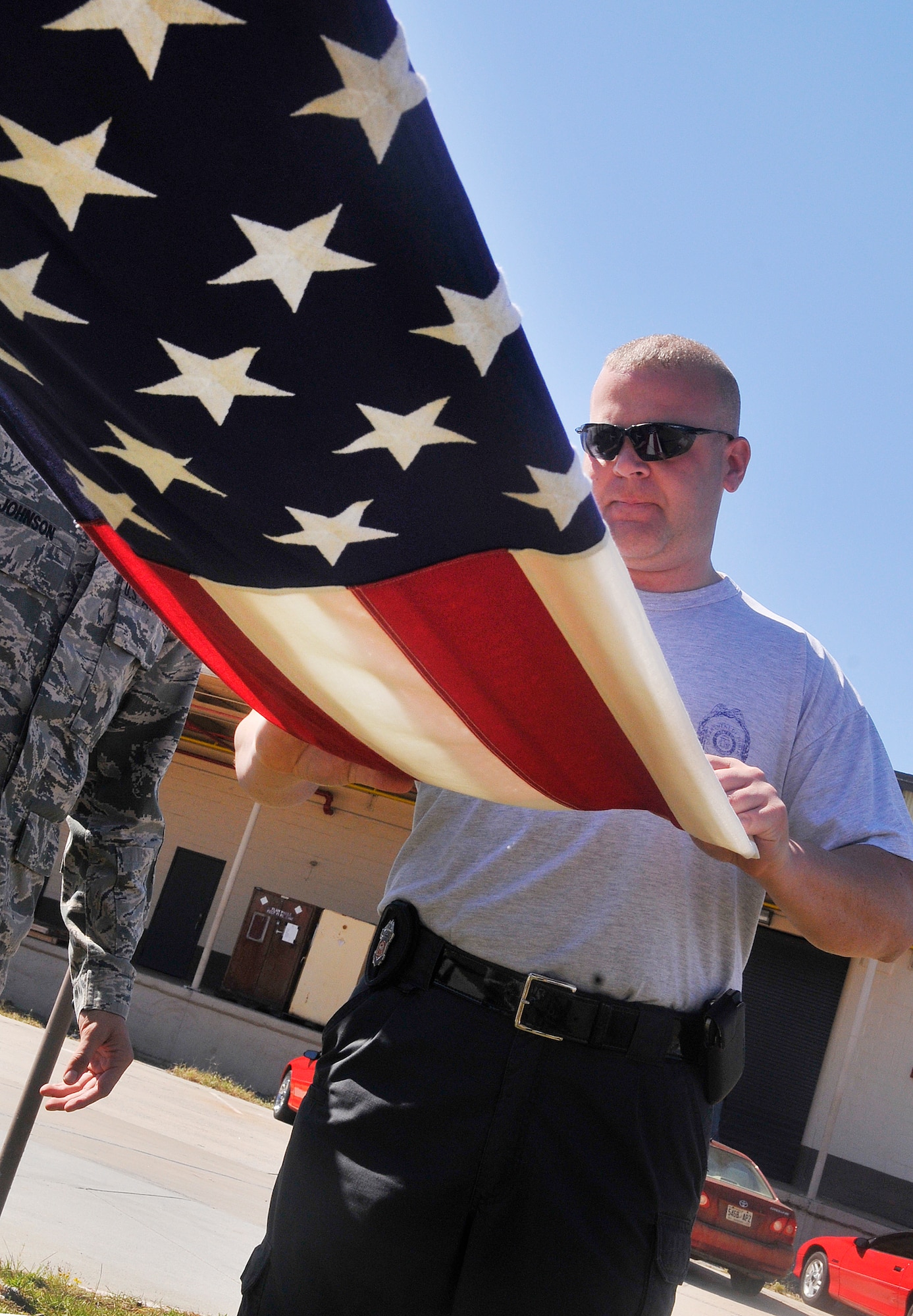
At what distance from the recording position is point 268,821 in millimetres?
19312

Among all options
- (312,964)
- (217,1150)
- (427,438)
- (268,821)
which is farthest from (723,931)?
(268,821)

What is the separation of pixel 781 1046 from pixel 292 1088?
29.4ft

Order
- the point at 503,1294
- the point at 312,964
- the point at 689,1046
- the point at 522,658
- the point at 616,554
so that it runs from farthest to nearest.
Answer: the point at 312,964 < the point at 689,1046 < the point at 503,1294 < the point at 522,658 < the point at 616,554

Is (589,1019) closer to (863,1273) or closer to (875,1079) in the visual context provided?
(863,1273)

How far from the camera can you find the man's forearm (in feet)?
5.32

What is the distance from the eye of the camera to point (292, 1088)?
1162cm

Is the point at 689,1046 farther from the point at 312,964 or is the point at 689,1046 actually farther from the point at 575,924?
the point at 312,964

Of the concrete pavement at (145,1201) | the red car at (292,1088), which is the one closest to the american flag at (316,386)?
the concrete pavement at (145,1201)

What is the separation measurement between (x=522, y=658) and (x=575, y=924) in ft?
2.01

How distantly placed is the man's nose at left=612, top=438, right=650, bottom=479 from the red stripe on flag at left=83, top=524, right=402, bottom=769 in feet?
2.40

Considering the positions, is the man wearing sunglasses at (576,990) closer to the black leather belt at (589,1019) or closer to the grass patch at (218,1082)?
the black leather belt at (589,1019)

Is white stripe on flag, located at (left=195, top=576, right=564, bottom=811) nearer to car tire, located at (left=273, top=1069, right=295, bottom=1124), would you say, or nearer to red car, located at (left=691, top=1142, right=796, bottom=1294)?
red car, located at (left=691, top=1142, right=796, bottom=1294)

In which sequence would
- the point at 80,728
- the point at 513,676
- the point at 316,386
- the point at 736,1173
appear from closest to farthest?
the point at 316,386 < the point at 513,676 < the point at 80,728 < the point at 736,1173

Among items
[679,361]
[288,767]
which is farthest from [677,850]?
[679,361]
